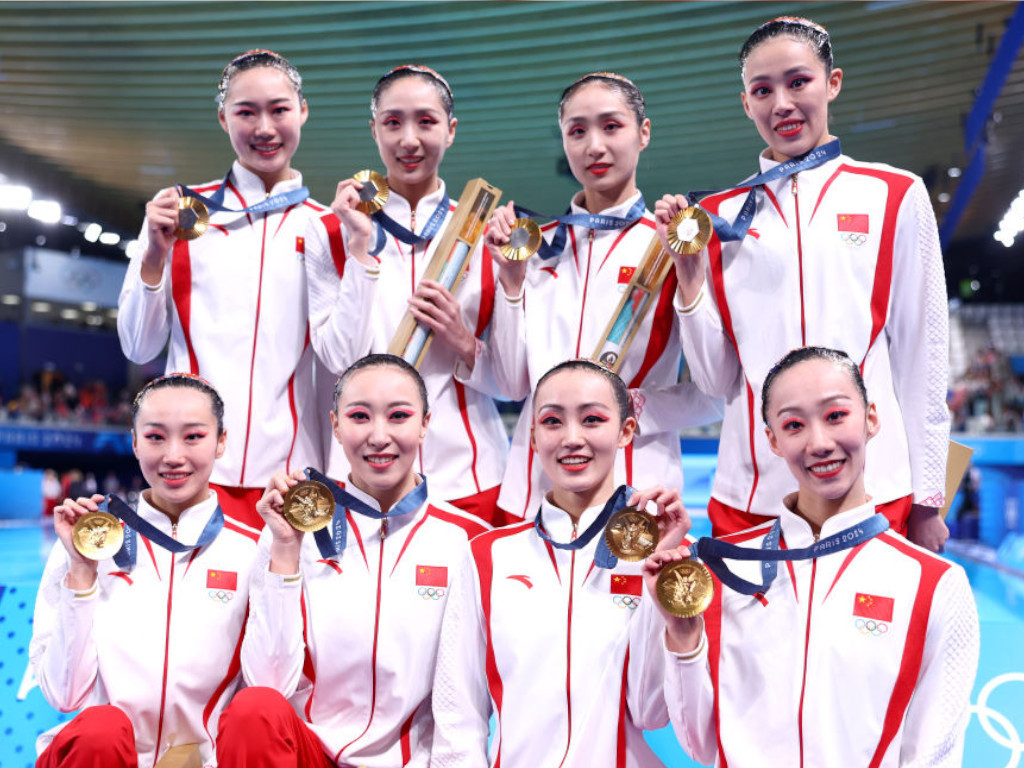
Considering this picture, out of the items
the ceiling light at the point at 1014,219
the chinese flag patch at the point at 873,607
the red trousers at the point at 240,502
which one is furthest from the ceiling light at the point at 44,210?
the chinese flag patch at the point at 873,607

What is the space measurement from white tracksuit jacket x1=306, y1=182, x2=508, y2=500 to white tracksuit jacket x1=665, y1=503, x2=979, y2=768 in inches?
44.2

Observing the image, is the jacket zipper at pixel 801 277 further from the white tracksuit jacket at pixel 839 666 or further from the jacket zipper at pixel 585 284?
the jacket zipper at pixel 585 284

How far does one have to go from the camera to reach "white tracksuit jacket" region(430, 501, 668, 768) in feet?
8.78

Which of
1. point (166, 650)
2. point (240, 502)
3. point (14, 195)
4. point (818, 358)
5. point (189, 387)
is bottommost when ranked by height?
point (166, 650)

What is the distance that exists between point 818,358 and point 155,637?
212 cm

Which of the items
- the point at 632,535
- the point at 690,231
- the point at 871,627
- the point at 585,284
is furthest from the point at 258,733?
the point at 690,231

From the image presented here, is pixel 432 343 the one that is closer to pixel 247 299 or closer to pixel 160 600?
pixel 247 299

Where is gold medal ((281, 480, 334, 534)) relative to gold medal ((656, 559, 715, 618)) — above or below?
above

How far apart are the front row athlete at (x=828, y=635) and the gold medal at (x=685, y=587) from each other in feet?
0.10

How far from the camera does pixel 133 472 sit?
80.9 ft

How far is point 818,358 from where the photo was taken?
99.6 inches

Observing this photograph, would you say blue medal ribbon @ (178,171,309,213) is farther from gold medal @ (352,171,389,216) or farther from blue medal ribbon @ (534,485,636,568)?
blue medal ribbon @ (534,485,636,568)

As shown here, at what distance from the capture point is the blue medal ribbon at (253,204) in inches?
133

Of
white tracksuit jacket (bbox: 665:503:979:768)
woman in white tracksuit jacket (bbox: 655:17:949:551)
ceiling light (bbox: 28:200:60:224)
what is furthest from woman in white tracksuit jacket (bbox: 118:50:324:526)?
ceiling light (bbox: 28:200:60:224)
